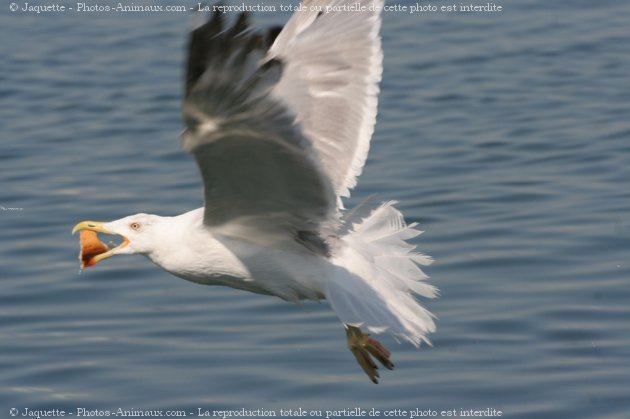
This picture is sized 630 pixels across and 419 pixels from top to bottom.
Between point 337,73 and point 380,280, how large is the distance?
40.4 inches

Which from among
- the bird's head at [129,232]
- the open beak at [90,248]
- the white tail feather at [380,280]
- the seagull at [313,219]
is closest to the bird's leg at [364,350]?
the seagull at [313,219]

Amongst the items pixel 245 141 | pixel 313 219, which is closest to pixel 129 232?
pixel 313 219

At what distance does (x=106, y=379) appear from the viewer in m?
8.52

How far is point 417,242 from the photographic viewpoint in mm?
10031

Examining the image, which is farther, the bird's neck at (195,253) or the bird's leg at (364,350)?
the bird's leg at (364,350)

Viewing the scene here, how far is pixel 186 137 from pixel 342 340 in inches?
123

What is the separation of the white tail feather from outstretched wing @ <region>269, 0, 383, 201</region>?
241 millimetres

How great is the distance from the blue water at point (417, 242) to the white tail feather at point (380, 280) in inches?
48.1

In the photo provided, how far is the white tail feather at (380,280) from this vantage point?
6672 millimetres

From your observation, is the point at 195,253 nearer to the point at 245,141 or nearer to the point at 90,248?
the point at 90,248

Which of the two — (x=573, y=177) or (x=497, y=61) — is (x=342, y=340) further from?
(x=497, y=61)

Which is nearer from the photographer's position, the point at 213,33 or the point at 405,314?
the point at 213,33

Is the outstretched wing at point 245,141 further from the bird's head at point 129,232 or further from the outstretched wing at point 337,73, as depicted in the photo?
the bird's head at point 129,232

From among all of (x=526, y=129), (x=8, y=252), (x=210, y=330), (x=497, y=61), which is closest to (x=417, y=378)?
(x=210, y=330)
